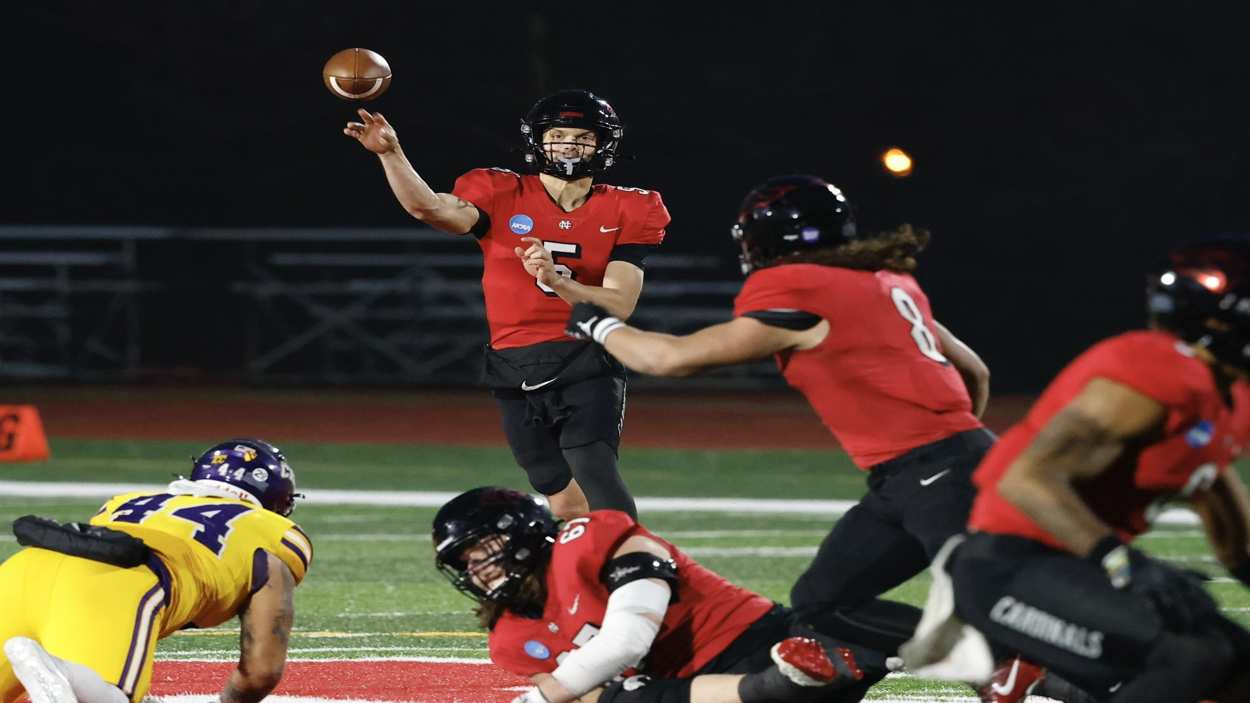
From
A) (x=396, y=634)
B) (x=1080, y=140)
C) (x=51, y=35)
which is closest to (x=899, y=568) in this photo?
(x=396, y=634)

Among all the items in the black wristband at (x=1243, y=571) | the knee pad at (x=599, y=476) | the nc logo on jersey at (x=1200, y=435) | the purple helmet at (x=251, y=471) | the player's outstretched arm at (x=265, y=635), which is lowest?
the player's outstretched arm at (x=265, y=635)

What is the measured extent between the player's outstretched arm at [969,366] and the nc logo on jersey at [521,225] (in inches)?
81.4

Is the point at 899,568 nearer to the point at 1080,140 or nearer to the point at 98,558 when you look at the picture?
the point at 98,558

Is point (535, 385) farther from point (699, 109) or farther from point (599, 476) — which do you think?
point (699, 109)

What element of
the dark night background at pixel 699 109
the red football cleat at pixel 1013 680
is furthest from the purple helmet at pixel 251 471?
the dark night background at pixel 699 109

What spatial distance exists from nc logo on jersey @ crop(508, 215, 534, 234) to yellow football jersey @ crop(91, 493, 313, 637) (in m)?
1.88

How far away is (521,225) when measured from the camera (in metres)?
7.56

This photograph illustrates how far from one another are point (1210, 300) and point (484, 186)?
3759 millimetres

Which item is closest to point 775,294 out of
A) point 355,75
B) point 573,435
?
point 573,435

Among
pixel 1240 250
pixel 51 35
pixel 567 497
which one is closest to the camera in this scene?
pixel 1240 250

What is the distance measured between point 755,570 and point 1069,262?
14258mm

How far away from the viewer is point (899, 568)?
213 inches

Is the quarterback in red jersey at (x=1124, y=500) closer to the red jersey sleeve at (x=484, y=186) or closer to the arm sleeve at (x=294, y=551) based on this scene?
the arm sleeve at (x=294, y=551)

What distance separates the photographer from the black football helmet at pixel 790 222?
18.0 ft
